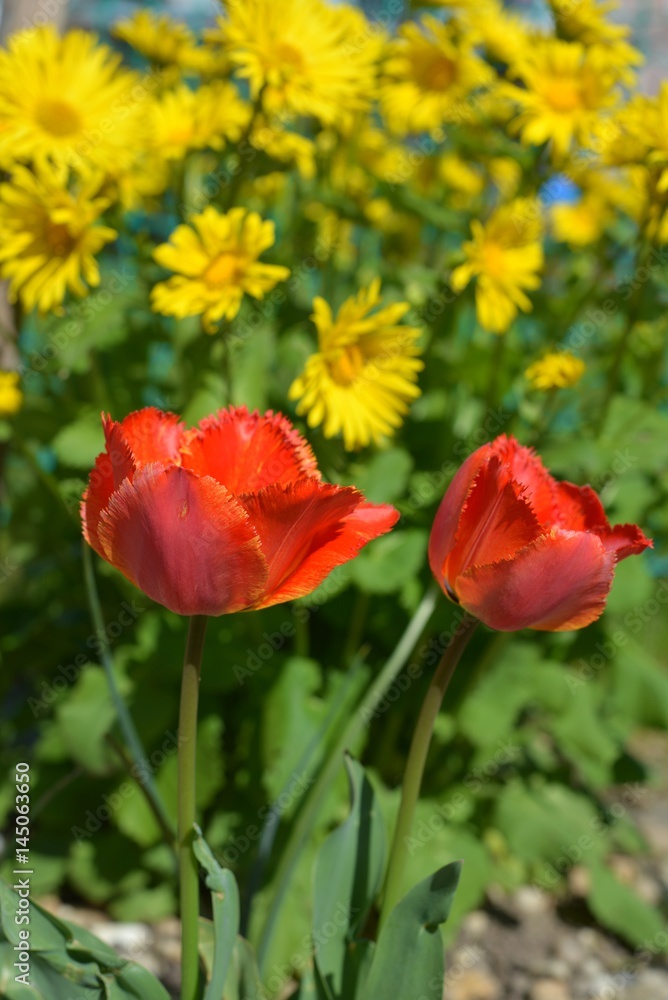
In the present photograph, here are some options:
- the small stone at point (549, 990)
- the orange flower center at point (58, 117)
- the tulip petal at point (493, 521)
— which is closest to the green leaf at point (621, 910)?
the small stone at point (549, 990)

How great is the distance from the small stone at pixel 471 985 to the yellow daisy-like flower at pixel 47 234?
1.26 meters

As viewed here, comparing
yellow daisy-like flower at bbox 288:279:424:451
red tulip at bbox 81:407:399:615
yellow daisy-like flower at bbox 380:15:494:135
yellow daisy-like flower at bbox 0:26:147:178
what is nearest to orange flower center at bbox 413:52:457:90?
yellow daisy-like flower at bbox 380:15:494:135

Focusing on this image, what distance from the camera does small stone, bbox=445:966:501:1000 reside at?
168cm

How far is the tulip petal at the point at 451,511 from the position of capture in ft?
2.39

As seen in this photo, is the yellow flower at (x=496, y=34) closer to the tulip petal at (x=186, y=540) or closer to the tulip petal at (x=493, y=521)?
the tulip petal at (x=493, y=521)

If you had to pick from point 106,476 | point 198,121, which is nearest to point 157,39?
point 198,121

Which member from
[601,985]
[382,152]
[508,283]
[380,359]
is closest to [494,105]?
[382,152]

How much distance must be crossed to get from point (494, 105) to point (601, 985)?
156 cm

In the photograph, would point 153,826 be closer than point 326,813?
No

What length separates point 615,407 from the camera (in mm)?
1680

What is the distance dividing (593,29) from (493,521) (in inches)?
48.1

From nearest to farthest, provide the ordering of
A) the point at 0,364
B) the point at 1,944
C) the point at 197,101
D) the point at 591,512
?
the point at 591,512 → the point at 1,944 → the point at 197,101 → the point at 0,364

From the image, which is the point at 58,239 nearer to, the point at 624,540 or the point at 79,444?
the point at 79,444

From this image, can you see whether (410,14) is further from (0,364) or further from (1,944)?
(1,944)
